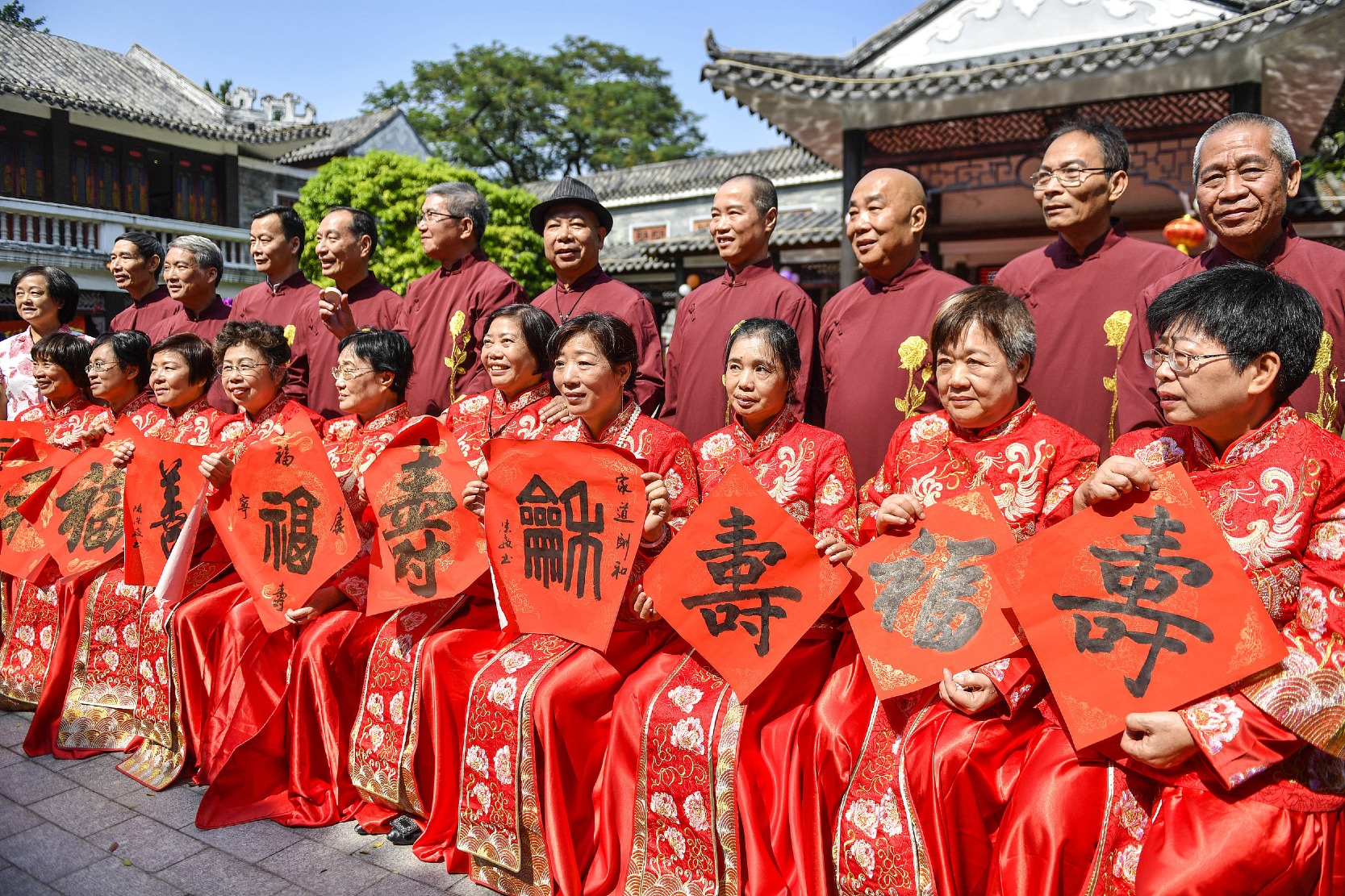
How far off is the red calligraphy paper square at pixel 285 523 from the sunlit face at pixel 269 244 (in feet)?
6.85

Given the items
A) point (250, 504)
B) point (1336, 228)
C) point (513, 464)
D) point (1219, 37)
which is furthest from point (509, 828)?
point (1336, 228)

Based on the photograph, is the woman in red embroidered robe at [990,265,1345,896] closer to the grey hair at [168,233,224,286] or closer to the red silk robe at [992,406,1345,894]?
A: the red silk robe at [992,406,1345,894]

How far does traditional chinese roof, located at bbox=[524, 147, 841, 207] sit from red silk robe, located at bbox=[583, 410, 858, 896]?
1617 cm

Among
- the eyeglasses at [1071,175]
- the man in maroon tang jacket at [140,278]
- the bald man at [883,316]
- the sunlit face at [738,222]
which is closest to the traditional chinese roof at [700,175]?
the man in maroon tang jacket at [140,278]

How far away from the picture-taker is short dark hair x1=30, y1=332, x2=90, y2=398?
482cm

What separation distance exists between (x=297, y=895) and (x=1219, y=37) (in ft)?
27.4

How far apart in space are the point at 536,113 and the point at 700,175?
14.2m

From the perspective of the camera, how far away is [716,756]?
250cm

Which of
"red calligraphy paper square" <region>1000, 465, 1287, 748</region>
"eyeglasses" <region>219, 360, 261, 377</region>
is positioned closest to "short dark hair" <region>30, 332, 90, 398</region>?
"eyeglasses" <region>219, 360, 261, 377</region>

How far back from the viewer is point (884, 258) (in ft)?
11.9

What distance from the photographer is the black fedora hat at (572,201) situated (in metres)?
4.51

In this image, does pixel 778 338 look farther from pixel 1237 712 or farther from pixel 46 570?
pixel 46 570

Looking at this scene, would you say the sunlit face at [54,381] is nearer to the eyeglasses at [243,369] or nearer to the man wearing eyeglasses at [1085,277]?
the eyeglasses at [243,369]

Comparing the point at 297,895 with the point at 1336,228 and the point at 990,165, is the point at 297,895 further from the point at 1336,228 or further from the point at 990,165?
the point at 1336,228
